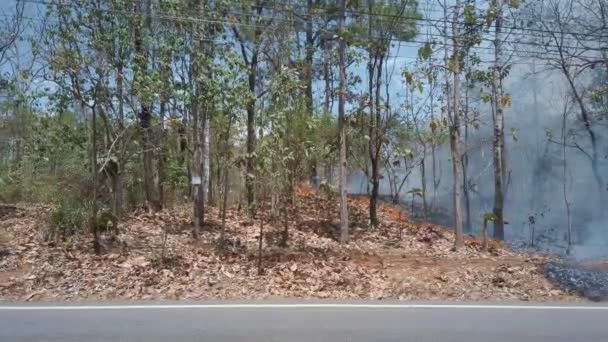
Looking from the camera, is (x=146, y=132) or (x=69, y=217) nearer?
(x=69, y=217)

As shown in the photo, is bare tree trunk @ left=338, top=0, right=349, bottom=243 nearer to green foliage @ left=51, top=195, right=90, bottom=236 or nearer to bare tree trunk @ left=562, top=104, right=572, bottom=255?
green foliage @ left=51, top=195, right=90, bottom=236

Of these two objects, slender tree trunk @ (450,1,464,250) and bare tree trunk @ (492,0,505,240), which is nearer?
slender tree trunk @ (450,1,464,250)

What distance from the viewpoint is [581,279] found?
9.86 m

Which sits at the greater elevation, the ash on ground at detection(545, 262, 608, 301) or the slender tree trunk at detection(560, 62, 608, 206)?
the slender tree trunk at detection(560, 62, 608, 206)

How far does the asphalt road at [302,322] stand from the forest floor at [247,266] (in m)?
1.06

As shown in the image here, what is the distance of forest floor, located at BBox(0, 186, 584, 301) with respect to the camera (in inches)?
362

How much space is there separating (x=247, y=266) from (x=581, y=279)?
6.23m

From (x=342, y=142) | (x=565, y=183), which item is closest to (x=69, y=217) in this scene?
(x=342, y=142)

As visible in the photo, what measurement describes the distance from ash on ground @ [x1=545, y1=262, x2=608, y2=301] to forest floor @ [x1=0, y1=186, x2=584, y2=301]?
0.23 metres

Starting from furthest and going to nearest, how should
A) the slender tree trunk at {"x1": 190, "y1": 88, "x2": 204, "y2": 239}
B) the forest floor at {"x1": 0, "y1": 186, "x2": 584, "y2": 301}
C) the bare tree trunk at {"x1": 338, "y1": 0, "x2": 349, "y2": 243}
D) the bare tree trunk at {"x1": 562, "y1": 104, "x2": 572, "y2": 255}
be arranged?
the bare tree trunk at {"x1": 562, "y1": 104, "x2": 572, "y2": 255} → the bare tree trunk at {"x1": 338, "y1": 0, "x2": 349, "y2": 243} → the slender tree trunk at {"x1": 190, "y1": 88, "x2": 204, "y2": 239} → the forest floor at {"x1": 0, "y1": 186, "x2": 584, "y2": 301}

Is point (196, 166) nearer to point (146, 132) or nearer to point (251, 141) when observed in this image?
point (146, 132)

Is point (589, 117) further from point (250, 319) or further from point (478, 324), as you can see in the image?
point (250, 319)

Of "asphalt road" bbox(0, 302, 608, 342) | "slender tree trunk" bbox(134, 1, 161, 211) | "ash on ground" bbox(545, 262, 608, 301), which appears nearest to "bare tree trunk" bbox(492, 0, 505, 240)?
"ash on ground" bbox(545, 262, 608, 301)

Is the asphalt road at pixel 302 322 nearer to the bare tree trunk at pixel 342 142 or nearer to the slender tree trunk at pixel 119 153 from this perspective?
the slender tree trunk at pixel 119 153
